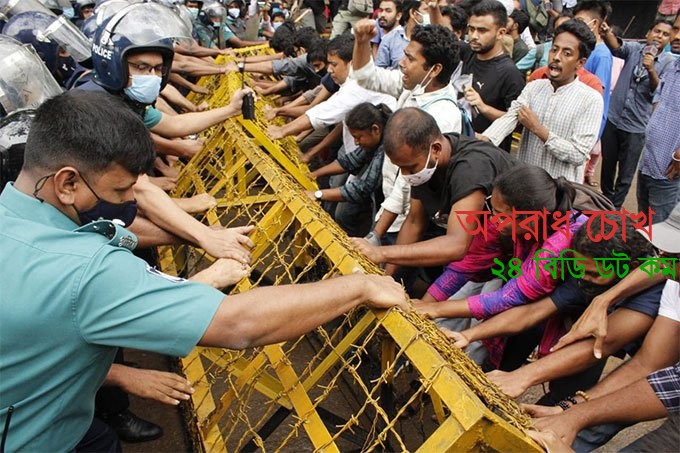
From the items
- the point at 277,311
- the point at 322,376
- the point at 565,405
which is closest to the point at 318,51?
the point at 322,376

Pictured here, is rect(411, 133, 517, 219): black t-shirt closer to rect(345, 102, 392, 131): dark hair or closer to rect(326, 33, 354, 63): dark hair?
rect(345, 102, 392, 131): dark hair

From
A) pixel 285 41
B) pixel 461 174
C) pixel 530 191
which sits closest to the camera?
pixel 530 191

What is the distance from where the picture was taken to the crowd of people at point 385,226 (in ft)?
4.91

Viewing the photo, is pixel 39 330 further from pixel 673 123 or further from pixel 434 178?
pixel 673 123

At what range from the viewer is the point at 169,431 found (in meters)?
3.40

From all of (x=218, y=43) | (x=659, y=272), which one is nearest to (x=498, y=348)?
(x=659, y=272)

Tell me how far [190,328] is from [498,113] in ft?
11.9

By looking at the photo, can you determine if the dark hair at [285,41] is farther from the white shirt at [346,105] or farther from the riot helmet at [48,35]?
the white shirt at [346,105]

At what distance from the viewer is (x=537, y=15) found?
10.1 m

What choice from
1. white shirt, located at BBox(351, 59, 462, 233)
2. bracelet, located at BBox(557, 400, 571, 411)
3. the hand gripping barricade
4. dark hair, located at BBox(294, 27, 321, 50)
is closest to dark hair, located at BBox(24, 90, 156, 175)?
the hand gripping barricade

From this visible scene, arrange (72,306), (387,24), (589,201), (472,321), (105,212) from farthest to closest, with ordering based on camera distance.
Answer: (387,24)
(472,321)
(589,201)
(105,212)
(72,306)

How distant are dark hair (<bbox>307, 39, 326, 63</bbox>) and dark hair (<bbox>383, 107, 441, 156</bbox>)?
141 inches

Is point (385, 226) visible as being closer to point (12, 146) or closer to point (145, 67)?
point (145, 67)

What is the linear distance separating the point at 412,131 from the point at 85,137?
1.78 m
